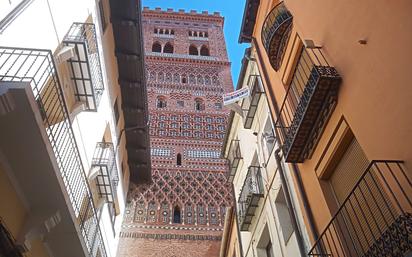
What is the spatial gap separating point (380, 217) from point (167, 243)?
12.3m

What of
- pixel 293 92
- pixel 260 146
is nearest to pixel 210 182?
pixel 260 146

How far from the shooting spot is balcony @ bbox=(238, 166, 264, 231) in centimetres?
778

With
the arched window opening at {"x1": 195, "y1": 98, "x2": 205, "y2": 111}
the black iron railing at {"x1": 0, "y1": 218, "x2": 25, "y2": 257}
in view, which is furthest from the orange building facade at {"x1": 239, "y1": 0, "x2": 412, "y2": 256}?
the arched window opening at {"x1": 195, "y1": 98, "x2": 205, "y2": 111}

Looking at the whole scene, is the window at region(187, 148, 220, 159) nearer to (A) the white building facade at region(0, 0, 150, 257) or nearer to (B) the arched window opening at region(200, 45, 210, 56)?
(A) the white building facade at region(0, 0, 150, 257)

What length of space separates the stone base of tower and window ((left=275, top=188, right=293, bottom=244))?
8988mm

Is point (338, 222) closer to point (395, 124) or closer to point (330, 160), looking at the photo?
point (330, 160)

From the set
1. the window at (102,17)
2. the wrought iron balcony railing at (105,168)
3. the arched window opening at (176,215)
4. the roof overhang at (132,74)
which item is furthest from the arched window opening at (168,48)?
the wrought iron balcony railing at (105,168)

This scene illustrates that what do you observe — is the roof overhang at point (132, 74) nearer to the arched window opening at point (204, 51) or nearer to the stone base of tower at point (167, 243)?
the stone base of tower at point (167, 243)

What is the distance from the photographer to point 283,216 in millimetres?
6820

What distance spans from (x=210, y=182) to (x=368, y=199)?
14.1 meters

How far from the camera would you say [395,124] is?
3578mm

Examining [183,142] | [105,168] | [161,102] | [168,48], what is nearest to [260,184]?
[105,168]

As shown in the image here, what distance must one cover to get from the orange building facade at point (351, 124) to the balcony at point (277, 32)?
0.04m

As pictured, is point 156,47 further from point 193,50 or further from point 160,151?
point 160,151
